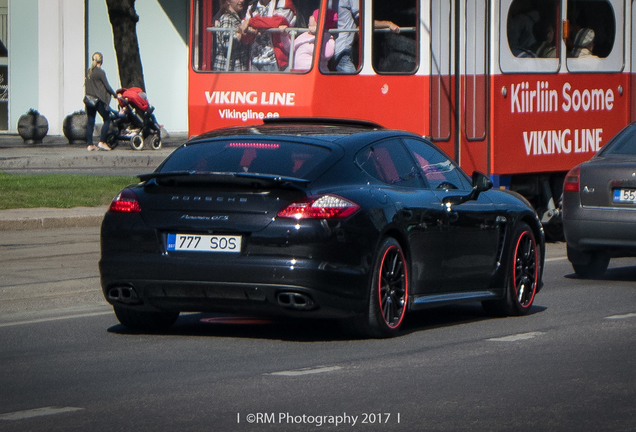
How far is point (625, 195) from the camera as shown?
463 inches

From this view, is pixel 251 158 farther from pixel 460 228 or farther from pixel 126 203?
pixel 460 228

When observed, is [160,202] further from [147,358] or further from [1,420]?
[1,420]

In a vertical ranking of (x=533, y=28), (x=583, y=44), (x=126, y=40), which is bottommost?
(x=583, y=44)

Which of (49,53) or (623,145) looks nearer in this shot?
(623,145)

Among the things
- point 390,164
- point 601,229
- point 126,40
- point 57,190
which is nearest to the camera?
point 390,164

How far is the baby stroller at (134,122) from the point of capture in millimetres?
27188

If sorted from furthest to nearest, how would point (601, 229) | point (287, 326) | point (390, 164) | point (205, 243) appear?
point (601, 229) → point (287, 326) → point (390, 164) → point (205, 243)

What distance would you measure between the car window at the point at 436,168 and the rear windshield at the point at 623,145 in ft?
10.3

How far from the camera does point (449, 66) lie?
566 inches

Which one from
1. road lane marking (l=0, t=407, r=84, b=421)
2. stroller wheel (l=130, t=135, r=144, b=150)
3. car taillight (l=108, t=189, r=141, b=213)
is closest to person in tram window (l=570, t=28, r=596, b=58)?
car taillight (l=108, t=189, r=141, b=213)

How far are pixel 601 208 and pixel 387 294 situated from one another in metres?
4.13

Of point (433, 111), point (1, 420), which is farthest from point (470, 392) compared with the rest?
point (433, 111)

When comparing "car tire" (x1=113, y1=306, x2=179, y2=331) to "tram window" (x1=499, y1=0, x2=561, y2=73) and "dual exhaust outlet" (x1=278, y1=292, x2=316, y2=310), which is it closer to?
"dual exhaust outlet" (x1=278, y1=292, x2=316, y2=310)

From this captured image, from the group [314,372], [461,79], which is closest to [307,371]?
[314,372]
